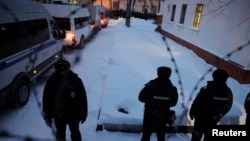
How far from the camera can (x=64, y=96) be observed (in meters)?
3.16

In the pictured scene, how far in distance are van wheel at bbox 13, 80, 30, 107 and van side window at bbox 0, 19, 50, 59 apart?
714 mm

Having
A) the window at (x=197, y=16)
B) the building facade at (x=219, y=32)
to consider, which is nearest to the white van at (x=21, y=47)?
the building facade at (x=219, y=32)

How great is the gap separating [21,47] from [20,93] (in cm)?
106

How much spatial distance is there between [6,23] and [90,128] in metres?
2.78

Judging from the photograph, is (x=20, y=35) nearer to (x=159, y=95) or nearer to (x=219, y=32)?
(x=159, y=95)

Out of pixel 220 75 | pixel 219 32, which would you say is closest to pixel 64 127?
pixel 220 75

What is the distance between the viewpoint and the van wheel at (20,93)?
4830 mm

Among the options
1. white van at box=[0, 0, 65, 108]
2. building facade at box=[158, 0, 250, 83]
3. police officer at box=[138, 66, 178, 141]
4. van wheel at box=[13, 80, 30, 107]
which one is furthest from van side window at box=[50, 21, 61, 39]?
building facade at box=[158, 0, 250, 83]

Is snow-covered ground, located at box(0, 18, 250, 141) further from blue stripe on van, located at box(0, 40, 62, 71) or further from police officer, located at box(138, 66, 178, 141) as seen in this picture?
blue stripe on van, located at box(0, 40, 62, 71)

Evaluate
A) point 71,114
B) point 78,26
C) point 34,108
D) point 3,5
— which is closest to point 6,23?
point 3,5

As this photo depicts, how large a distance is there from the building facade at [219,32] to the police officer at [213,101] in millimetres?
1460

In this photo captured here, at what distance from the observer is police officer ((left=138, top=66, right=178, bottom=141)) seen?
319cm

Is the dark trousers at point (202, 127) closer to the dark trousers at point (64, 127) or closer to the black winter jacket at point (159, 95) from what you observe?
the black winter jacket at point (159, 95)

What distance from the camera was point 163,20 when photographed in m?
19.3
